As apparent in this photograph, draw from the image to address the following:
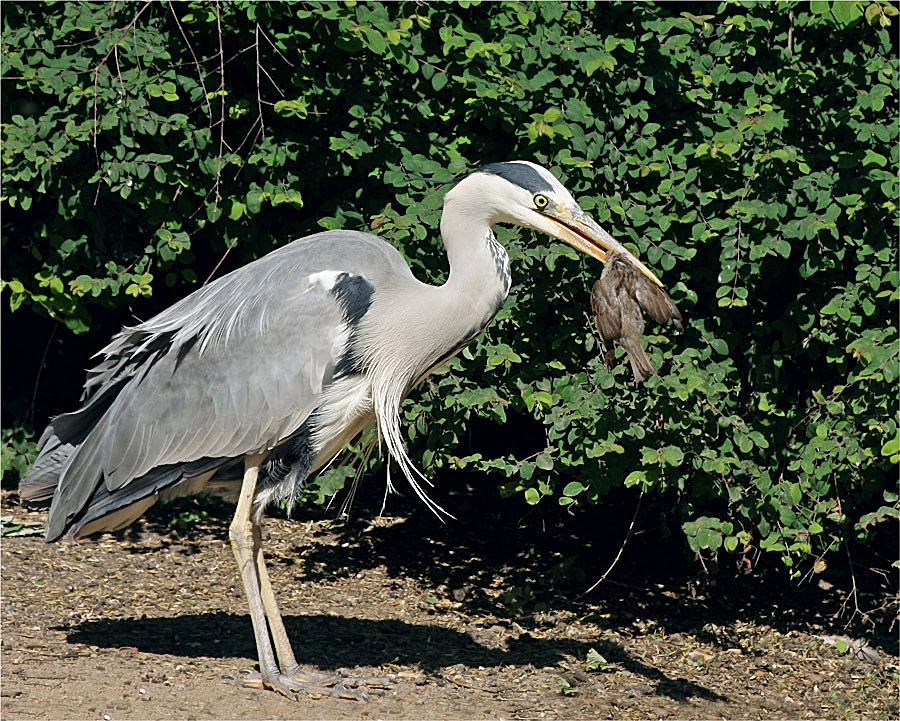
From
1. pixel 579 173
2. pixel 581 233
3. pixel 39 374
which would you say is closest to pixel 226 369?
pixel 581 233

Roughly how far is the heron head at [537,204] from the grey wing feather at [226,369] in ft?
1.54

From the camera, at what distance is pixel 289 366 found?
173 inches

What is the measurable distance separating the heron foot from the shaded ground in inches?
1.7

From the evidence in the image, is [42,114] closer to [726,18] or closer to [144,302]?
[144,302]

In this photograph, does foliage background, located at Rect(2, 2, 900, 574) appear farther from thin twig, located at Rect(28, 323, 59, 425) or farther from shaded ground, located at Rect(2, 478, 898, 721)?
thin twig, located at Rect(28, 323, 59, 425)

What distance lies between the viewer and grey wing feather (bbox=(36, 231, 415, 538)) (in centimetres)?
439

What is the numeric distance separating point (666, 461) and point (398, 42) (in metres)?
2.09

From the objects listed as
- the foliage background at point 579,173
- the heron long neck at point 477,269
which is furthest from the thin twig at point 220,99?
the heron long neck at point 477,269

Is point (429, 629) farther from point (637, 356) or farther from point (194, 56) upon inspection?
point (194, 56)

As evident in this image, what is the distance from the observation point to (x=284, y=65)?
210 inches

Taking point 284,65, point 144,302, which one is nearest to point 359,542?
point 144,302

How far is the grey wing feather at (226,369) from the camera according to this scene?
14.4 feet

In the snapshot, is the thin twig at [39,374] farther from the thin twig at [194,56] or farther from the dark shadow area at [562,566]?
the thin twig at [194,56]

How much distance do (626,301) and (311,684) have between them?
6.15 ft
